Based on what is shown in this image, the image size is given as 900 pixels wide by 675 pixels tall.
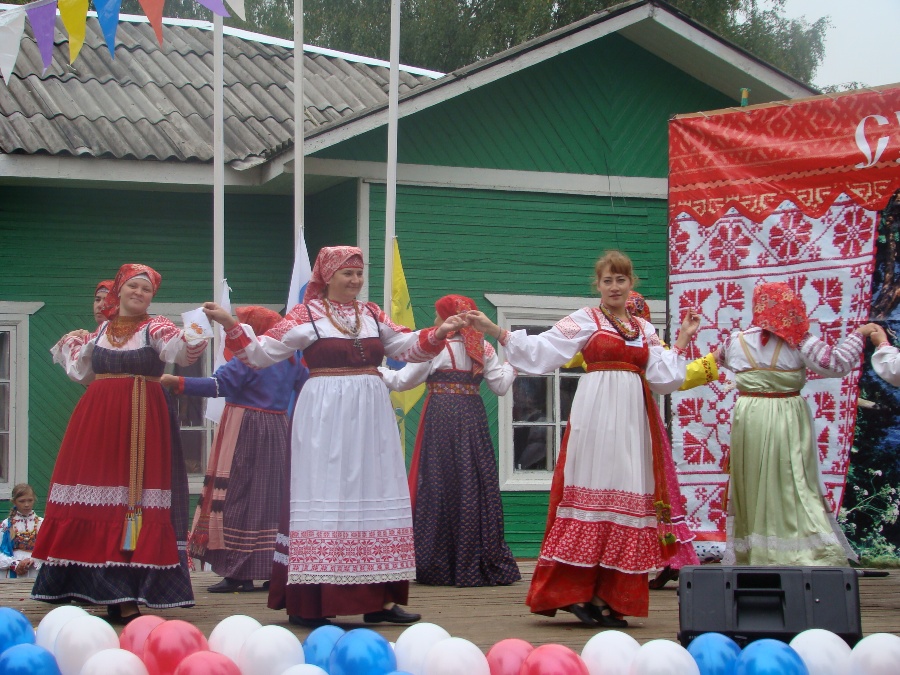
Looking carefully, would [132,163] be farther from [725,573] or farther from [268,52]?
[725,573]

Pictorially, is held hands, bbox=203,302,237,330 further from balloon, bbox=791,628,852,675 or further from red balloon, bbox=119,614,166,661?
balloon, bbox=791,628,852,675

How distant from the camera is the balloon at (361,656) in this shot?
4.02 m

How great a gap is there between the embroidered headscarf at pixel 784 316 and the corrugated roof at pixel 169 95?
3.83 meters

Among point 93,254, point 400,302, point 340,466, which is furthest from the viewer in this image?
point 93,254

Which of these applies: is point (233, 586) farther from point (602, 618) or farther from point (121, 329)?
point (602, 618)

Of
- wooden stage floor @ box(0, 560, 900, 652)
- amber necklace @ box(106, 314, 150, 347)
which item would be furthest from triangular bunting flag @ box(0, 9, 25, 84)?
wooden stage floor @ box(0, 560, 900, 652)

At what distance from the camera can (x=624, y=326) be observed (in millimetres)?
6109

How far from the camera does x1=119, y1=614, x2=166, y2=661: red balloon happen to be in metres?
4.37

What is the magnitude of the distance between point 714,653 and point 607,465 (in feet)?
6.34

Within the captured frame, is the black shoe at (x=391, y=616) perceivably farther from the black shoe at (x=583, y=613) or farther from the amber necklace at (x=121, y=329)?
the amber necklace at (x=121, y=329)

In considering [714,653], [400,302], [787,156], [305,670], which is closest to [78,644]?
[305,670]

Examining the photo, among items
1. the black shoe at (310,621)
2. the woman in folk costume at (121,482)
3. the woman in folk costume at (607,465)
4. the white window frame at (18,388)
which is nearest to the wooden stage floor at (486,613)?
the black shoe at (310,621)

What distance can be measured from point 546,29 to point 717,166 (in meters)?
17.4

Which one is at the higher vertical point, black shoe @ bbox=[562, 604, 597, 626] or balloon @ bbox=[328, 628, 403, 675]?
balloon @ bbox=[328, 628, 403, 675]
